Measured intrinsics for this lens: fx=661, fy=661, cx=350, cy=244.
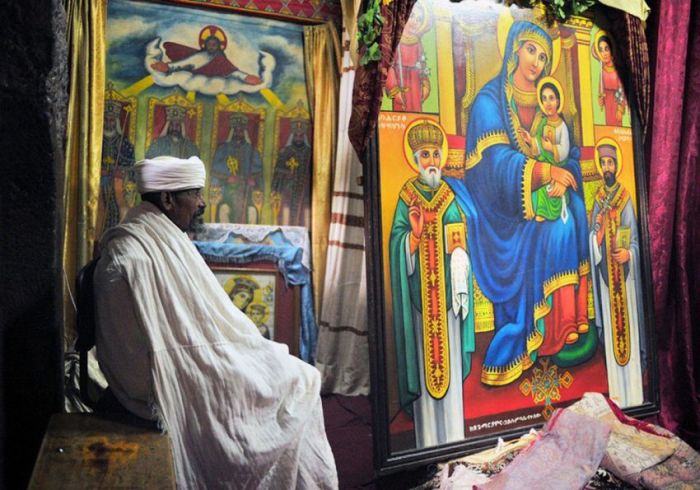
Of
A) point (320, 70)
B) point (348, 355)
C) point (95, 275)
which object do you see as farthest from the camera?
point (320, 70)

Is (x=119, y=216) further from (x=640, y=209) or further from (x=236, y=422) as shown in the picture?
(x=640, y=209)

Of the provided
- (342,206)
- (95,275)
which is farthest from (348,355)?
(95,275)

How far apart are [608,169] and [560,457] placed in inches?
69.4

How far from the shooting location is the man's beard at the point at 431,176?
3.35 m

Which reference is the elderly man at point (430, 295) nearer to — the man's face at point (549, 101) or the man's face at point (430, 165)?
the man's face at point (430, 165)

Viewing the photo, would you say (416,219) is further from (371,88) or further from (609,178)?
(609,178)

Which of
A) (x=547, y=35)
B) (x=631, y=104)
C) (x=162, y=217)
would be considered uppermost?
(x=547, y=35)

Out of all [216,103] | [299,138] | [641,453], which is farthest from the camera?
[299,138]

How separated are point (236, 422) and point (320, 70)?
366 centimetres

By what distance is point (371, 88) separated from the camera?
3.22 meters

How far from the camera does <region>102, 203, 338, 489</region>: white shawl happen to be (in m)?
2.27

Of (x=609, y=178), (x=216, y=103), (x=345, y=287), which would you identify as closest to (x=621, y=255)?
(x=609, y=178)

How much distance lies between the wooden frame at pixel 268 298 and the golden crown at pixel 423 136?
7.15 feet

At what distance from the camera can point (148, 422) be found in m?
2.06
